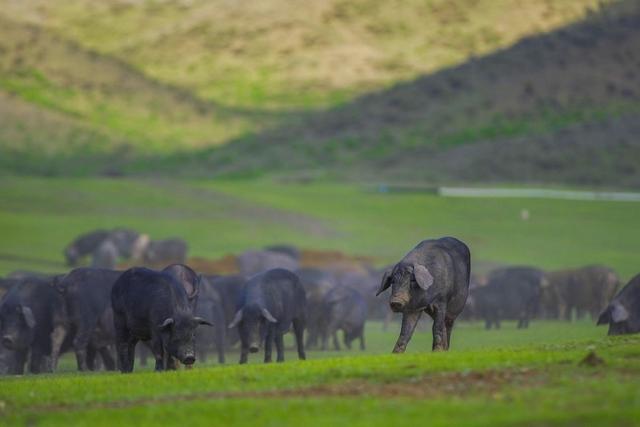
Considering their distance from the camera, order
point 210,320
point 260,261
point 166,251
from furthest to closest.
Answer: point 166,251
point 260,261
point 210,320

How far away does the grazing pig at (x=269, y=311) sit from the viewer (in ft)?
99.0

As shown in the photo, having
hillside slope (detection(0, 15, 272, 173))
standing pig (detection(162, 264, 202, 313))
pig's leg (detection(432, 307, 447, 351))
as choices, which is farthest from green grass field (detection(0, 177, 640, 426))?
hillside slope (detection(0, 15, 272, 173))

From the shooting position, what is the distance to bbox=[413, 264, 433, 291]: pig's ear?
79.7 ft

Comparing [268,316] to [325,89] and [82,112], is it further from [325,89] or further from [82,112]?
[325,89]

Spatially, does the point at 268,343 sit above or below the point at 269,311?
below

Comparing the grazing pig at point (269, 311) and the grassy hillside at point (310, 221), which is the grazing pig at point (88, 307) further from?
the grassy hillside at point (310, 221)

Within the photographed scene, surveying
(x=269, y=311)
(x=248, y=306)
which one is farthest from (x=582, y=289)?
(x=248, y=306)

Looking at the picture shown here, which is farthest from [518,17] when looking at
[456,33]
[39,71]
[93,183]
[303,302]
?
[303,302]

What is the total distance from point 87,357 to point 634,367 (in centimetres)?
1340

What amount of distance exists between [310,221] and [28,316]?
3958cm

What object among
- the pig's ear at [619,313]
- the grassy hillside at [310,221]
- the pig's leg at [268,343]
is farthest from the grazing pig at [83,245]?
the pig's ear at [619,313]

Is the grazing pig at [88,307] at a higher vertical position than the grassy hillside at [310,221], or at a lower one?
lower

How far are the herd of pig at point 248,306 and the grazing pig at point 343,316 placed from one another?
0.02m

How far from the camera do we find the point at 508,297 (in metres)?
44.2
